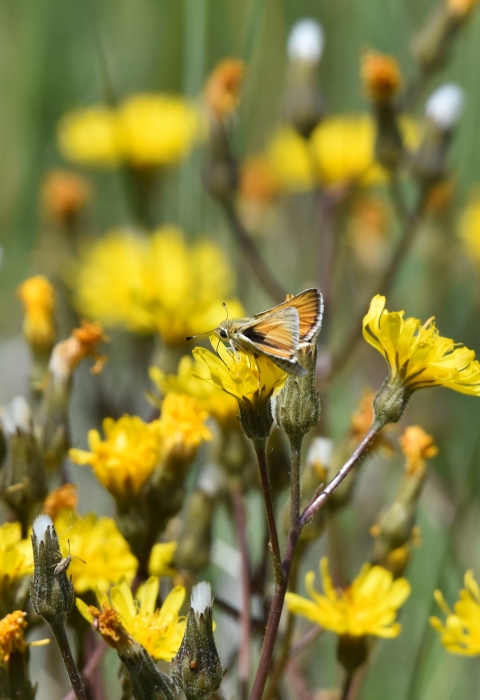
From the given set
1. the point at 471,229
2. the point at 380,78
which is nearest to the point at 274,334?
the point at 380,78

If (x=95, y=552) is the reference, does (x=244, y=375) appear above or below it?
above

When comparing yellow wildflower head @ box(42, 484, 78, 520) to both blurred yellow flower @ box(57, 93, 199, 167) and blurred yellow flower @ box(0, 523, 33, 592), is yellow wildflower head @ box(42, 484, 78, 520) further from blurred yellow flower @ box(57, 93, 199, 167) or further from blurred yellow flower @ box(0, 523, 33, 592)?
blurred yellow flower @ box(57, 93, 199, 167)

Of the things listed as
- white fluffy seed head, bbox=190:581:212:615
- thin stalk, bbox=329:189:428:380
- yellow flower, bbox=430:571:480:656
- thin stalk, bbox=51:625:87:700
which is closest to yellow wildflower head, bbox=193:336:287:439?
white fluffy seed head, bbox=190:581:212:615

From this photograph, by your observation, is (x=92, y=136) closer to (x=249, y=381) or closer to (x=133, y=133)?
(x=133, y=133)

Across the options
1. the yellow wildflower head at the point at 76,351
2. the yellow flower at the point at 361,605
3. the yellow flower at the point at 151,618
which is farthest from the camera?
the yellow wildflower head at the point at 76,351

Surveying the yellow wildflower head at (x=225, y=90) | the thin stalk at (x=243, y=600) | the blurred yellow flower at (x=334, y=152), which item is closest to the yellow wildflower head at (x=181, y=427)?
the thin stalk at (x=243, y=600)

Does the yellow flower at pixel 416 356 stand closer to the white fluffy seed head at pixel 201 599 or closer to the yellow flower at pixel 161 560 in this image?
the white fluffy seed head at pixel 201 599

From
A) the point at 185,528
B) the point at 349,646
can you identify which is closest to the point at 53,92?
the point at 185,528
